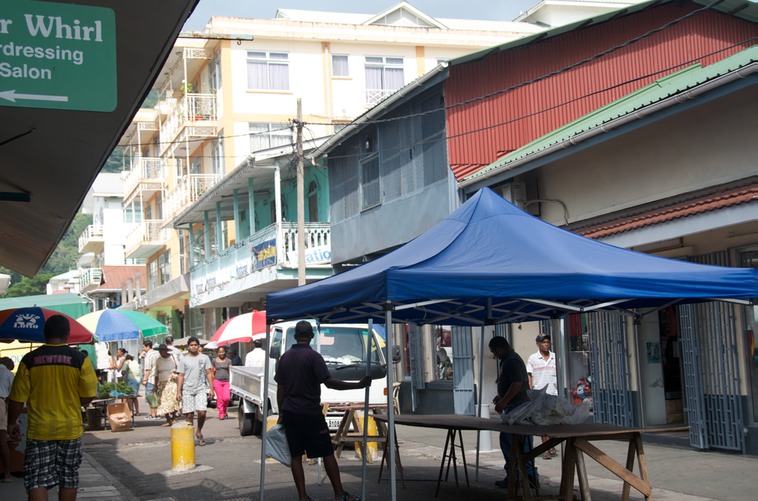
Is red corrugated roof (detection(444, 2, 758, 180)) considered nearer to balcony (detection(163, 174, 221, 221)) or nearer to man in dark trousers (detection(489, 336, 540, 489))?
man in dark trousers (detection(489, 336, 540, 489))

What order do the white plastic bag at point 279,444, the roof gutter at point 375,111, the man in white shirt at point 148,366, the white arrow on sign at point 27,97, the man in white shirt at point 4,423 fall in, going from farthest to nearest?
the man in white shirt at point 148,366
the roof gutter at point 375,111
the man in white shirt at point 4,423
the white plastic bag at point 279,444
the white arrow on sign at point 27,97

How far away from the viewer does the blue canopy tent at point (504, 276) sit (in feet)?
27.5

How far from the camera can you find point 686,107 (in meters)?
13.0

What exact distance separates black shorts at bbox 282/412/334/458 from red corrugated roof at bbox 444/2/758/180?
34.4 ft

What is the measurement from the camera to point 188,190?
41.5 metres

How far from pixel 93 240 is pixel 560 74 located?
54.8 metres

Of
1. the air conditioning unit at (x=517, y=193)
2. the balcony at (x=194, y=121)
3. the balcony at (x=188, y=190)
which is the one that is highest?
the balcony at (x=194, y=121)

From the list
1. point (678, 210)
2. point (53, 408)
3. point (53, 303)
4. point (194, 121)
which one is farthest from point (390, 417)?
point (194, 121)

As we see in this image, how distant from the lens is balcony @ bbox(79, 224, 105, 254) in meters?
69.6

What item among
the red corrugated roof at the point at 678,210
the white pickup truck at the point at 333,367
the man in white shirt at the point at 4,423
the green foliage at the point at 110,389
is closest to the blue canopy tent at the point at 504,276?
the red corrugated roof at the point at 678,210

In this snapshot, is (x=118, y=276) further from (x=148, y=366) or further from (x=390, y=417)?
(x=390, y=417)

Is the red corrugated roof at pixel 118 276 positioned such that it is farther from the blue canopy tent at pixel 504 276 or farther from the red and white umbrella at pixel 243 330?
the blue canopy tent at pixel 504 276

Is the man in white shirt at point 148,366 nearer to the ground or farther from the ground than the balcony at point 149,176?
nearer to the ground

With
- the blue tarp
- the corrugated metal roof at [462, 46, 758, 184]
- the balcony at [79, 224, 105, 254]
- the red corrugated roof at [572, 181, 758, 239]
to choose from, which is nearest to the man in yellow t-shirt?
the blue tarp
